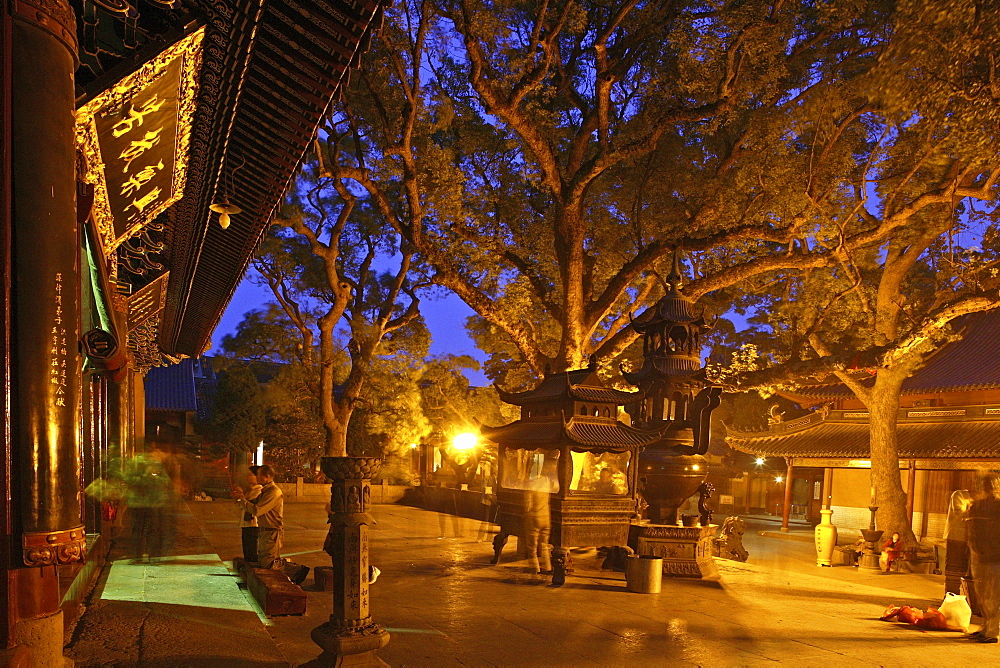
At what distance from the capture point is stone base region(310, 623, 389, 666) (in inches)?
210

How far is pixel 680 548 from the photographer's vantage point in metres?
12.0

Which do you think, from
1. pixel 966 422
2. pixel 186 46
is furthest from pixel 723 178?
pixel 186 46

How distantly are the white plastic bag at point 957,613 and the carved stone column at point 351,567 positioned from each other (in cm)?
725

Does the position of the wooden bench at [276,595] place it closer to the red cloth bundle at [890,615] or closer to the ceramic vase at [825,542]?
the red cloth bundle at [890,615]

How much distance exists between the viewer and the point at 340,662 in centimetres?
532

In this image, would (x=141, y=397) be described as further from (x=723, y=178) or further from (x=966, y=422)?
(x=966, y=422)

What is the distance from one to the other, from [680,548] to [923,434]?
507 inches

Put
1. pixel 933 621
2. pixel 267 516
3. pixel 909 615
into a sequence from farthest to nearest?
pixel 909 615
pixel 933 621
pixel 267 516

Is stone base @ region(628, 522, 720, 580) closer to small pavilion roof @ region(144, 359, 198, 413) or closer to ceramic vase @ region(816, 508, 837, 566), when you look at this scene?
ceramic vase @ region(816, 508, 837, 566)

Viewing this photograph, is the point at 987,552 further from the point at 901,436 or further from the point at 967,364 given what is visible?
the point at 967,364

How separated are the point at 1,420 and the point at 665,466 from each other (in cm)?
1084

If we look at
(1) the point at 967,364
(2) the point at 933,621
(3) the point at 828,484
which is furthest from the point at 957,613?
(3) the point at 828,484

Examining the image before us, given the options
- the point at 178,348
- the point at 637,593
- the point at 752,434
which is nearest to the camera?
the point at 637,593

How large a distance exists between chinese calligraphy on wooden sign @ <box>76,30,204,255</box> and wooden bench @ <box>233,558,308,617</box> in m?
3.92
